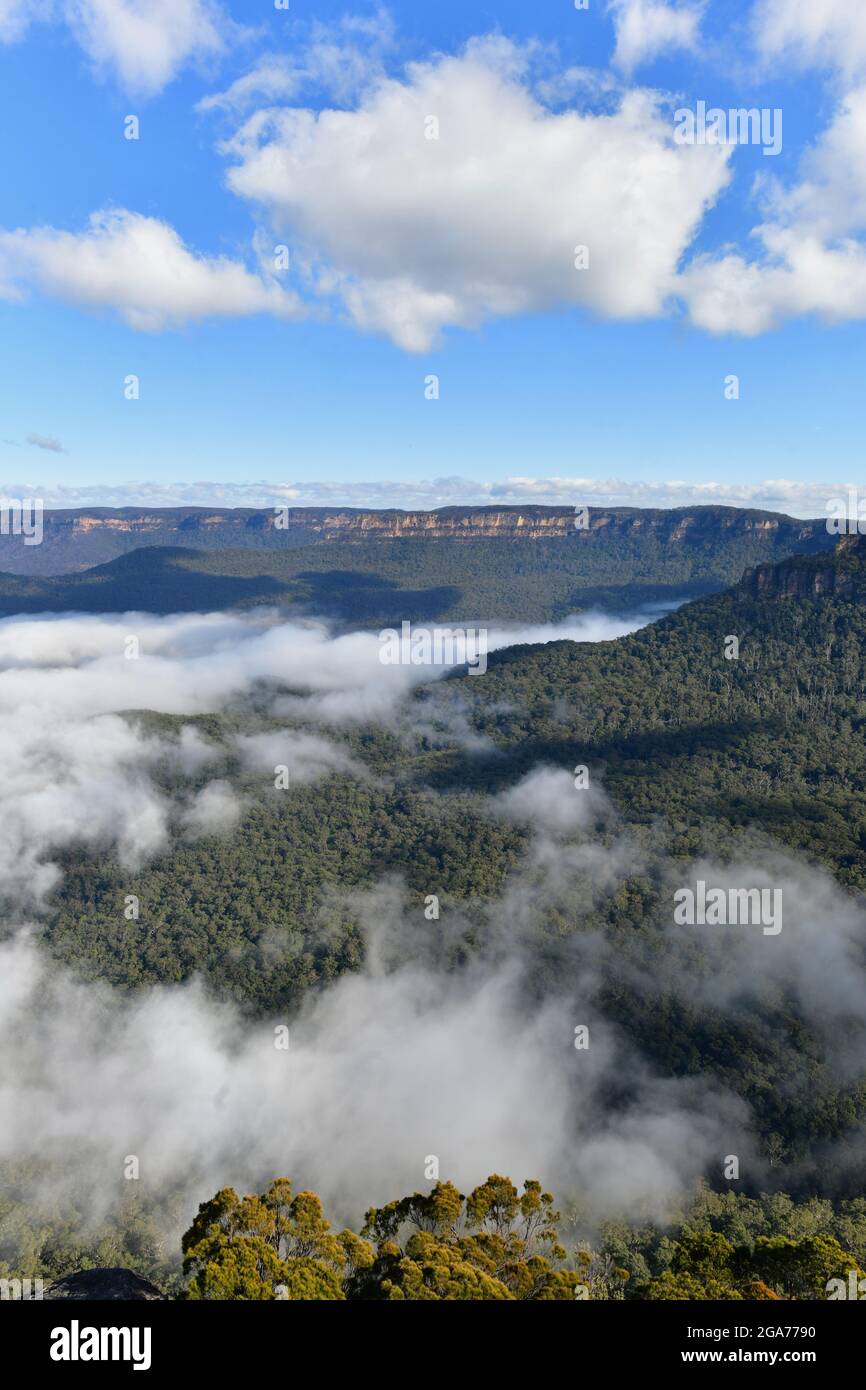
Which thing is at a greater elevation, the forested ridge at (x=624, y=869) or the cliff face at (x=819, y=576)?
the cliff face at (x=819, y=576)

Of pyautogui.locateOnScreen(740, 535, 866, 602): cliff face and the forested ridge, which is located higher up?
pyautogui.locateOnScreen(740, 535, 866, 602): cliff face

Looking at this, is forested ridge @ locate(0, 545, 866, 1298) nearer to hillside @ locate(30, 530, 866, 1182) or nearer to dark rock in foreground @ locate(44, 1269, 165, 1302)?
hillside @ locate(30, 530, 866, 1182)

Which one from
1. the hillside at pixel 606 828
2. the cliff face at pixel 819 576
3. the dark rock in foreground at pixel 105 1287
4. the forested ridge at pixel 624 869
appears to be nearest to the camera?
the dark rock in foreground at pixel 105 1287

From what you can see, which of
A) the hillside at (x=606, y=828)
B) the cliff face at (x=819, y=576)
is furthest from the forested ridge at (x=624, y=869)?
the cliff face at (x=819, y=576)

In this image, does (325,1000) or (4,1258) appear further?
(325,1000)

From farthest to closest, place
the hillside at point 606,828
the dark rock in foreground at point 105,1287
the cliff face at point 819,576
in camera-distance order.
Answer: the cliff face at point 819,576 < the hillside at point 606,828 < the dark rock in foreground at point 105,1287

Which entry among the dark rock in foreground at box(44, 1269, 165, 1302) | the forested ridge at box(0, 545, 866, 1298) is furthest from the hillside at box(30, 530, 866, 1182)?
the dark rock in foreground at box(44, 1269, 165, 1302)

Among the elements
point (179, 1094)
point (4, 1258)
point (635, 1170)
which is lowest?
point (179, 1094)

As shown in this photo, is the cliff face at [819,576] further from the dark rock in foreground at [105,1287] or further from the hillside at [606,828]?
the dark rock in foreground at [105,1287]

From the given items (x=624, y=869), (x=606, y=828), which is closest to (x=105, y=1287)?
(x=624, y=869)
